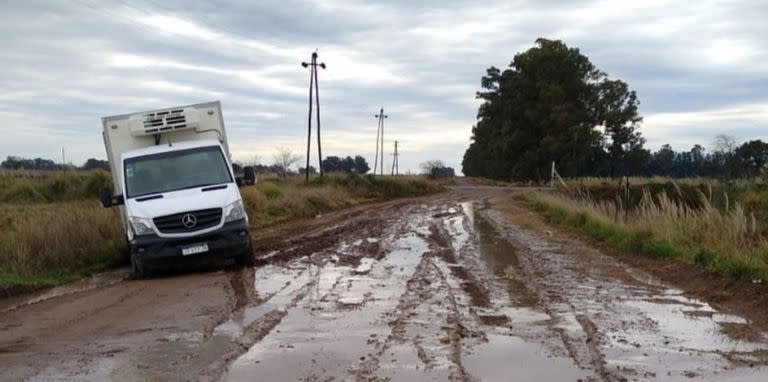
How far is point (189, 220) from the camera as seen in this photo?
12000 millimetres

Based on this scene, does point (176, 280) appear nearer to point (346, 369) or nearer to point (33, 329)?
point (33, 329)

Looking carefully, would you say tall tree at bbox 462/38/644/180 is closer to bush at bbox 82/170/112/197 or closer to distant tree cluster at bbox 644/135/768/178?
distant tree cluster at bbox 644/135/768/178

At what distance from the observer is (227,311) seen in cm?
862

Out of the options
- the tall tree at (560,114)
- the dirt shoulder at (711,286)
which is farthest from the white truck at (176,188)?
the tall tree at (560,114)

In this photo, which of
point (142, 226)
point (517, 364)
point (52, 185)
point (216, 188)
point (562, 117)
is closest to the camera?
point (517, 364)

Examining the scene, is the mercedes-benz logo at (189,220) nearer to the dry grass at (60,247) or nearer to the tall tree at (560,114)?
the dry grass at (60,247)

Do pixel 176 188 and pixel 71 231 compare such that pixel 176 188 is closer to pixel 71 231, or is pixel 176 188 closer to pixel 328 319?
pixel 71 231

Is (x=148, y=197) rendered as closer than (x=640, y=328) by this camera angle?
No

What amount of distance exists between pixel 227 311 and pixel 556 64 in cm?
6381

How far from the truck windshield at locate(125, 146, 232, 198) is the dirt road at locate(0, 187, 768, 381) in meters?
1.69

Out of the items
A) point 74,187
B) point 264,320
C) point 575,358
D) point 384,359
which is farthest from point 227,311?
point 74,187

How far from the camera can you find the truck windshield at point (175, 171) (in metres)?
12.9

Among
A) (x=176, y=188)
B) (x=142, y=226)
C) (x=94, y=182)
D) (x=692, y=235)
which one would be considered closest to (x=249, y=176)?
(x=176, y=188)

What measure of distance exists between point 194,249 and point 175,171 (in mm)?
1892
